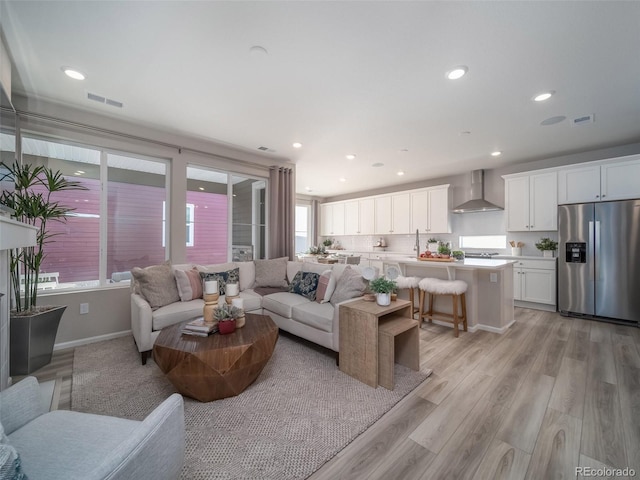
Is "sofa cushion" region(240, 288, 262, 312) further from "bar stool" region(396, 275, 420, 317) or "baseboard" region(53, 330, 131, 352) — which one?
"bar stool" region(396, 275, 420, 317)

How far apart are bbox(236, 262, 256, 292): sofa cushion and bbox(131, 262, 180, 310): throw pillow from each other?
2.95ft

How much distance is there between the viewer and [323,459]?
4.89 ft

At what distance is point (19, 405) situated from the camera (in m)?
1.09

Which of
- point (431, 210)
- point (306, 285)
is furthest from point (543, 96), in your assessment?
point (431, 210)

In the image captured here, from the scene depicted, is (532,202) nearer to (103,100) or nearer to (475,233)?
(475,233)

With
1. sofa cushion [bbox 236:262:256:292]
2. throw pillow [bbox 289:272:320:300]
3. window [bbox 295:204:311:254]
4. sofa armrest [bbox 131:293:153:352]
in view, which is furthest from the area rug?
window [bbox 295:204:311:254]

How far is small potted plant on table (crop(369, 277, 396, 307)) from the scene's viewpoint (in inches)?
95.7

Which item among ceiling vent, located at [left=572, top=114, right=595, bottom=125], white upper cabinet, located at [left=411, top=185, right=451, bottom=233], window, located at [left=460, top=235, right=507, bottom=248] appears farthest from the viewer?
A: white upper cabinet, located at [left=411, top=185, right=451, bottom=233]

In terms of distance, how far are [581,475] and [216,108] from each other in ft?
13.6

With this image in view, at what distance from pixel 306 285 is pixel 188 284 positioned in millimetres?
1451

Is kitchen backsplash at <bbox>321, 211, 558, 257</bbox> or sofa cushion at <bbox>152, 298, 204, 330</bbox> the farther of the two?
kitchen backsplash at <bbox>321, 211, 558, 257</bbox>

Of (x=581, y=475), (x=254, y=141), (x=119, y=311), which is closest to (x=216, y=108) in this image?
(x=254, y=141)

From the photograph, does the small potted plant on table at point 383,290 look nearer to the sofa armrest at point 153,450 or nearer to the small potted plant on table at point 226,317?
the small potted plant on table at point 226,317

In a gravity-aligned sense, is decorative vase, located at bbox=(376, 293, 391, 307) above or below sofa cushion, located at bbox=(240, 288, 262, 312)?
above
